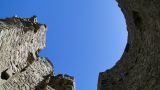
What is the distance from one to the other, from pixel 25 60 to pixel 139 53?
13.8 metres

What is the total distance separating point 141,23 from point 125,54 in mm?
2869

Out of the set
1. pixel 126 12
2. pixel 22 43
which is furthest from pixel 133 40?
pixel 22 43

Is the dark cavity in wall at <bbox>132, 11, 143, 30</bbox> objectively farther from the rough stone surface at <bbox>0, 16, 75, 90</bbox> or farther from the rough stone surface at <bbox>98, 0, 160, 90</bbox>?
the rough stone surface at <bbox>0, 16, 75, 90</bbox>

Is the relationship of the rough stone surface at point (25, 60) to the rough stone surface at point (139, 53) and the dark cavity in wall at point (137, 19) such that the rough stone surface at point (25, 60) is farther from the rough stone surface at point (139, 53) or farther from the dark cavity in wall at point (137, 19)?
the dark cavity in wall at point (137, 19)

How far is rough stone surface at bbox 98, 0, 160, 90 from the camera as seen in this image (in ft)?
38.1

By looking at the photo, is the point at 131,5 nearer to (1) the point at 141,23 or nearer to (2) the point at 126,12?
(1) the point at 141,23

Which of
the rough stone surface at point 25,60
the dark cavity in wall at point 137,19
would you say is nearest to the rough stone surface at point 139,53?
the dark cavity in wall at point 137,19

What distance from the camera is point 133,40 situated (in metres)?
15.2

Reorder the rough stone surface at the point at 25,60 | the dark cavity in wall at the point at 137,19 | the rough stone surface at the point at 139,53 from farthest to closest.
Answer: the rough stone surface at the point at 25,60
the dark cavity in wall at the point at 137,19
the rough stone surface at the point at 139,53

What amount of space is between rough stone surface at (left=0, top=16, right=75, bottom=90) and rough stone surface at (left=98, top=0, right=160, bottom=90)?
643 cm

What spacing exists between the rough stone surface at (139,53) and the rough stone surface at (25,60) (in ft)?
21.1

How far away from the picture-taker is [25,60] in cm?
2653

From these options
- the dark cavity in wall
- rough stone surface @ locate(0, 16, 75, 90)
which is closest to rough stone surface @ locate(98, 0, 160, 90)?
the dark cavity in wall

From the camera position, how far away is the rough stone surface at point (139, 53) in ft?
38.1
